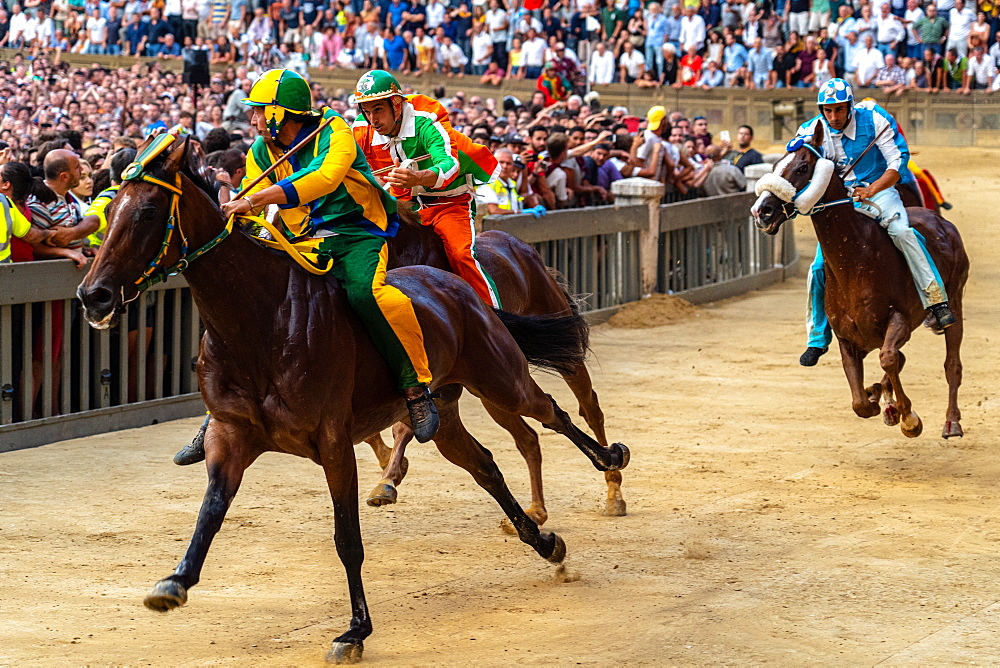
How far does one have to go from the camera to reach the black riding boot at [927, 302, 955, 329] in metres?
9.54

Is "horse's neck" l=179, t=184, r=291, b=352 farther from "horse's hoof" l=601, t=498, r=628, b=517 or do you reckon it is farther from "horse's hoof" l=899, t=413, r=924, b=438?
"horse's hoof" l=899, t=413, r=924, b=438

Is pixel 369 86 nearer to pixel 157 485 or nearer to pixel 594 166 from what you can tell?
pixel 157 485

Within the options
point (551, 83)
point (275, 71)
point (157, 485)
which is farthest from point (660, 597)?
point (551, 83)

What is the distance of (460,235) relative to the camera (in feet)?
26.3

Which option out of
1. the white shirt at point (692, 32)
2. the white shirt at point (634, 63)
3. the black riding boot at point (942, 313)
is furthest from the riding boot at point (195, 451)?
the white shirt at point (634, 63)

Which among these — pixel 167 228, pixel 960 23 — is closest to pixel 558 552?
pixel 167 228

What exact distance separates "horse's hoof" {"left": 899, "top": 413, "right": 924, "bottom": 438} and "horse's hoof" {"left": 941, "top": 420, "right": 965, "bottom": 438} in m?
0.50

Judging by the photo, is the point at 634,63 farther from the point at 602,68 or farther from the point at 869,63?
the point at 869,63

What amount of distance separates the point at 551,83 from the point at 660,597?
20.1 m

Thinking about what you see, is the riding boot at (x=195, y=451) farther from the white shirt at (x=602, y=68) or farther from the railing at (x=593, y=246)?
the white shirt at (x=602, y=68)

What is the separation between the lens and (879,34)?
28172 mm

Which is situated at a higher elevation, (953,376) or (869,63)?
(869,63)

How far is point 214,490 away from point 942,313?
6052 mm

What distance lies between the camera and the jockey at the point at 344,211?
19.3ft
